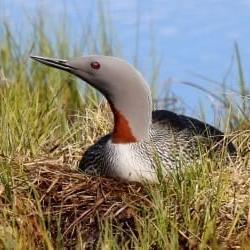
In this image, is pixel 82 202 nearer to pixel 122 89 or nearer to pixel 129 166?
pixel 129 166

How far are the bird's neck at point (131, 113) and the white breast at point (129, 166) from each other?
5 centimetres

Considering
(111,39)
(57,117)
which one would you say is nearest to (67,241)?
(57,117)

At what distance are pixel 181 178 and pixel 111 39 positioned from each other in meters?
2.79

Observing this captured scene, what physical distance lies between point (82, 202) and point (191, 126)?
0.91 m

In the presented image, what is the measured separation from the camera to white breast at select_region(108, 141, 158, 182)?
569 centimetres

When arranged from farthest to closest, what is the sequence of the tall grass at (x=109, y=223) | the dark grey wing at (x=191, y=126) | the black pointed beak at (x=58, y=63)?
the dark grey wing at (x=191, y=126) < the black pointed beak at (x=58, y=63) < the tall grass at (x=109, y=223)

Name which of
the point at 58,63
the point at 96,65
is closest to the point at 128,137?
the point at 96,65

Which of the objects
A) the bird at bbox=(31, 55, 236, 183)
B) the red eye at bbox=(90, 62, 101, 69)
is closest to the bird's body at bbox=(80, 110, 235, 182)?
the bird at bbox=(31, 55, 236, 183)

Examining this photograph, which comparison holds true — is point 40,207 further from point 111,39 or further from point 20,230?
point 111,39

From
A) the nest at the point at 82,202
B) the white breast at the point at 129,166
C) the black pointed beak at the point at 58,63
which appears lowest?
the nest at the point at 82,202

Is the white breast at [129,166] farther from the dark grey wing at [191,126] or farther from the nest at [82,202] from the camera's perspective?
the dark grey wing at [191,126]

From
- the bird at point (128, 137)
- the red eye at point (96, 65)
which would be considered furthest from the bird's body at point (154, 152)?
the red eye at point (96, 65)

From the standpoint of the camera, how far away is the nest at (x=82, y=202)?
529cm

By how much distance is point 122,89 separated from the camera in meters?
5.84
